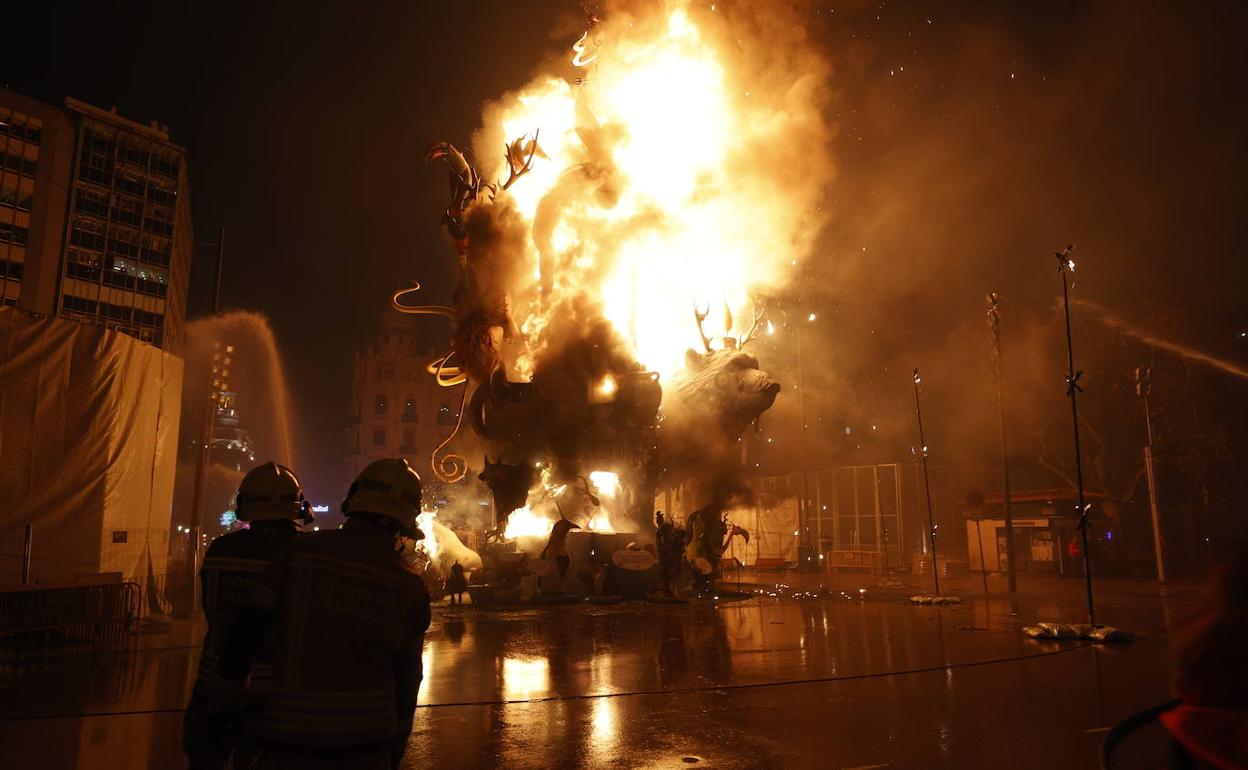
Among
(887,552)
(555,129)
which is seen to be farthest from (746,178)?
(887,552)

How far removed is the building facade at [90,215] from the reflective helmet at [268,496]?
58.2 metres

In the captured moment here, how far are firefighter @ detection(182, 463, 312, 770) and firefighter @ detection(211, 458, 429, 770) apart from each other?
0.95 m

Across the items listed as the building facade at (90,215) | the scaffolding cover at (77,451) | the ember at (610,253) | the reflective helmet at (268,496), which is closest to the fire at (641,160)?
the ember at (610,253)

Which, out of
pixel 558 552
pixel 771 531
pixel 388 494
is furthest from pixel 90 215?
pixel 388 494

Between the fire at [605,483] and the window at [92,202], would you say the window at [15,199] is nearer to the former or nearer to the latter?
the window at [92,202]

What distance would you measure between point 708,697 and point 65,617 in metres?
13.1

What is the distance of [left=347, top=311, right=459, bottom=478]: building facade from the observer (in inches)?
3430

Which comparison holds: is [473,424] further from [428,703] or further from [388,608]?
[388,608]

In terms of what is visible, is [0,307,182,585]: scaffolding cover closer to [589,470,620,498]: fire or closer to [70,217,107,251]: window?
[589,470,620,498]: fire

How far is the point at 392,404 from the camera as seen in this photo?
8731 centimetres

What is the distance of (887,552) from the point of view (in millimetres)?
42156

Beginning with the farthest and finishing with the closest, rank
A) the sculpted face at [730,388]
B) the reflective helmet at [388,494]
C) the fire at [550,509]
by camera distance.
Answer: the sculpted face at [730,388], the fire at [550,509], the reflective helmet at [388,494]

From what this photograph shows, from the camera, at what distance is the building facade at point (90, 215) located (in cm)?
5575

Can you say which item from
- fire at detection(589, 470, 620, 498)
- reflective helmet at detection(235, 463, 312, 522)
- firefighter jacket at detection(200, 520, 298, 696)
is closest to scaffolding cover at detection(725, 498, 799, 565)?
fire at detection(589, 470, 620, 498)
